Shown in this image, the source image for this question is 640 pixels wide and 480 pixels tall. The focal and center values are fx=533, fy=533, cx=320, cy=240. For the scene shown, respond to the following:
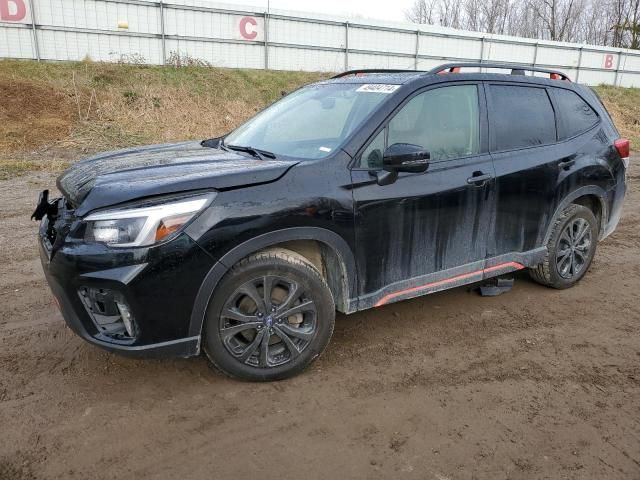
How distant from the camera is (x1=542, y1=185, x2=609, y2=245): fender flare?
4367mm

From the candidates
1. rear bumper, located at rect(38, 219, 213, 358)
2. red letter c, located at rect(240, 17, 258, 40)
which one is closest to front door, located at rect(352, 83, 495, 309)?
rear bumper, located at rect(38, 219, 213, 358)

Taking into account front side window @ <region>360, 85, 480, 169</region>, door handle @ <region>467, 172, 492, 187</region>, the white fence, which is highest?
the white fence

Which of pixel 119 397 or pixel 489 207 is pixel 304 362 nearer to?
pixel 119 397

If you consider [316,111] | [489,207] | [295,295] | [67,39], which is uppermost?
[67,39]

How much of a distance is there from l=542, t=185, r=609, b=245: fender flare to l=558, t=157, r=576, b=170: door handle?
23 cm

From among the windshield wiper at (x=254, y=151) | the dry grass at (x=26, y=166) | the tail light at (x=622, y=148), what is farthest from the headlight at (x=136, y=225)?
the dry grass at (x=26, y=166)

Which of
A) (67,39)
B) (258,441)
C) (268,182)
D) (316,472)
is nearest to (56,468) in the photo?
(258,441)

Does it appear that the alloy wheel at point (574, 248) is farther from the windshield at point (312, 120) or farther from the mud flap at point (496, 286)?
the windshield at point (312, 120)

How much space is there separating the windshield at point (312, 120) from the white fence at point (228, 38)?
14.7m

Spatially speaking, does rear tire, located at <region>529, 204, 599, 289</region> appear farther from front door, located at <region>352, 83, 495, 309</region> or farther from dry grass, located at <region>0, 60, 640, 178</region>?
dry grass, located at <region>0, 60, 640, 178</region>

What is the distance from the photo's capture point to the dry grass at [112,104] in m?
12.8

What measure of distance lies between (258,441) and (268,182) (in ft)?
4.49

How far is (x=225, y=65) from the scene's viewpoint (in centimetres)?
1897

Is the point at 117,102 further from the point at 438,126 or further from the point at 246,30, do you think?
the point at 438,126
